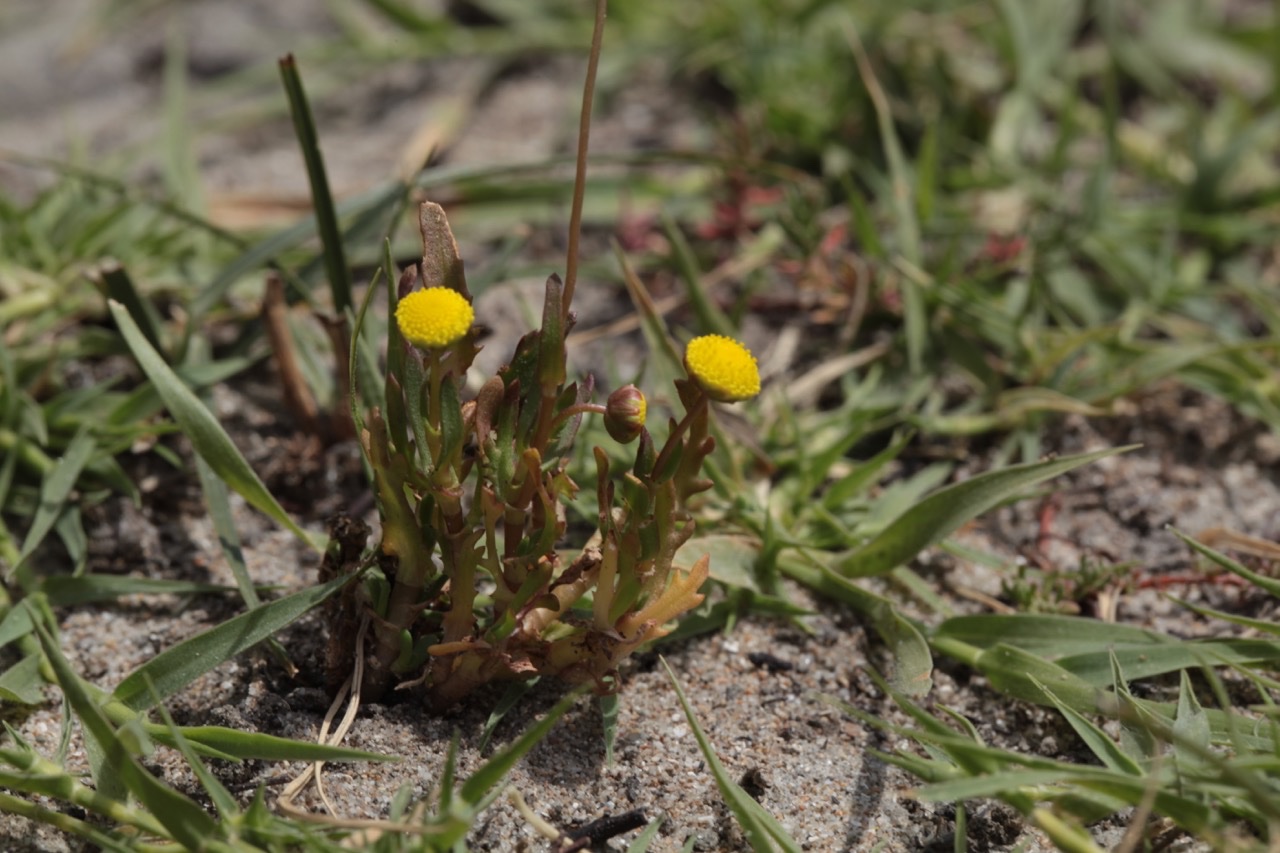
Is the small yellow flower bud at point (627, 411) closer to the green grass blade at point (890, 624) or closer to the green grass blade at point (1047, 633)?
the green grass blade at point (890, 624)

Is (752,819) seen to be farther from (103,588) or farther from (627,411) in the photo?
(103,588)

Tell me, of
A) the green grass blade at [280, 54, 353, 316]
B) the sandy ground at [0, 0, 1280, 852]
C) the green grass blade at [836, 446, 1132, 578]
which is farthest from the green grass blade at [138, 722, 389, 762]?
the green grass blade at [836, 446, 1132, 578]

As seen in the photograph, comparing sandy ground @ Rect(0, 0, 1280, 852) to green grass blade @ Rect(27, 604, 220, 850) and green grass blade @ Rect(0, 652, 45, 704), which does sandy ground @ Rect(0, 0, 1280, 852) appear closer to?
green grass blade @ Rect(0, 652, 45, 704)

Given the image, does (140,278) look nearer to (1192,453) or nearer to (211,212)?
(211,212)

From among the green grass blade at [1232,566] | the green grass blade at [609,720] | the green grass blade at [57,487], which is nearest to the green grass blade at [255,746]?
the green grass blade at [609,720]

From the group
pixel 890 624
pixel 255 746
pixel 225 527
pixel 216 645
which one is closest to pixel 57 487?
pixel 225 527

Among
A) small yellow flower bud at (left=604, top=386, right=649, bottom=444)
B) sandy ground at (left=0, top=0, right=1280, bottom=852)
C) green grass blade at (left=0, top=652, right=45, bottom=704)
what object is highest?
small yellow flower bud at (left=604, top=386, right=649, bottom=444)
